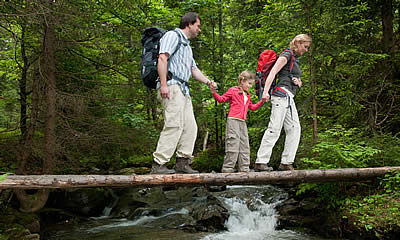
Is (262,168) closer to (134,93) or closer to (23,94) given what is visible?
(134,93)

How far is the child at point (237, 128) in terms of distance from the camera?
5531 millimetres

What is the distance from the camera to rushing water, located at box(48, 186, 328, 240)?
8.63m

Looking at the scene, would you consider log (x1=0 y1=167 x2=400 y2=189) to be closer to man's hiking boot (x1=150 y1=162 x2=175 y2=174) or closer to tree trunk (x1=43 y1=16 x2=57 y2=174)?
man's hiking boot (x1=150 y1=162 x2=175 y2=174)

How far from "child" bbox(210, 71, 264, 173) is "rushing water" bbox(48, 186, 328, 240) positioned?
148 inches

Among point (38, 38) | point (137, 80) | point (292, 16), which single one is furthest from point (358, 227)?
point (38, 38)

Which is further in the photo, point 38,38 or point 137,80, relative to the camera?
point 137,80

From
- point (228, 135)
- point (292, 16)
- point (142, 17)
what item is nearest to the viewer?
point (228, 135)

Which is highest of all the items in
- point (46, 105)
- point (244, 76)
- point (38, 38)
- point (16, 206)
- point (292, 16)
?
point (292, 16)

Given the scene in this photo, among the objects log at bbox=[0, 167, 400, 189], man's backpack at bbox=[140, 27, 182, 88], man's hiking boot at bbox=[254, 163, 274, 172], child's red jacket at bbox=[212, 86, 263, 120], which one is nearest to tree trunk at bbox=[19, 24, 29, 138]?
log at bbox=[0, 167, 400, 189]

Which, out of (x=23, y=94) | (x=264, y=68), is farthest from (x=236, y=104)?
(x=23, y=94)

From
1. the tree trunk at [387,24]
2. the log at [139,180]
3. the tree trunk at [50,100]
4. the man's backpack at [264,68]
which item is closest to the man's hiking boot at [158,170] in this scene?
the log at [139,180]

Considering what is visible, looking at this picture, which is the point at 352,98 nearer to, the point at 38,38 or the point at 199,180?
the point at 199,180

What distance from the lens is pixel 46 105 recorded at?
808 centimetres

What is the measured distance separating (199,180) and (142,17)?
7.76 m
